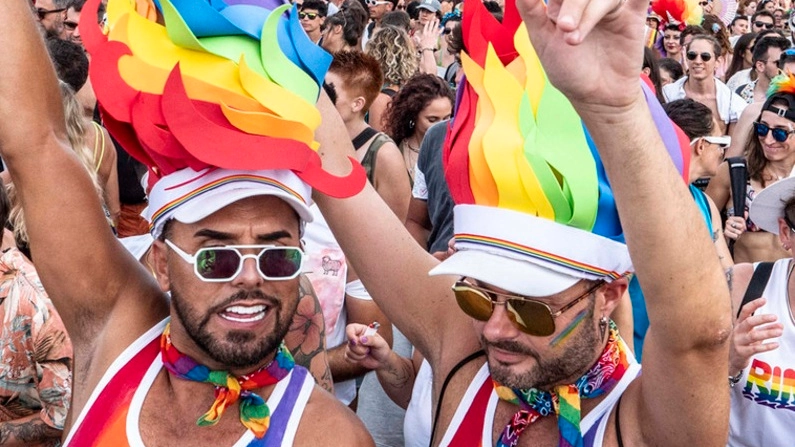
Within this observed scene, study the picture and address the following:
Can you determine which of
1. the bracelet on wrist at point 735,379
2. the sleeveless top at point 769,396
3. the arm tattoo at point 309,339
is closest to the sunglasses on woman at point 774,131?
the sleeveless top at point 769,396

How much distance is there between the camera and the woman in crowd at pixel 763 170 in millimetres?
5773

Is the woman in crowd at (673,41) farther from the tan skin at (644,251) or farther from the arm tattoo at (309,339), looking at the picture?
the tan skin at (644,251)

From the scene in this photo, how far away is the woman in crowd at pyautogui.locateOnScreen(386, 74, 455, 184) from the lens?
632cm

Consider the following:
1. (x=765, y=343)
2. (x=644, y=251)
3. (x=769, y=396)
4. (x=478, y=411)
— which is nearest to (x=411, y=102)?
(x=769, y=396)

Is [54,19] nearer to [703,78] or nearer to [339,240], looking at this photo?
[703,78]

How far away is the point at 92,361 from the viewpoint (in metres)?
2.85

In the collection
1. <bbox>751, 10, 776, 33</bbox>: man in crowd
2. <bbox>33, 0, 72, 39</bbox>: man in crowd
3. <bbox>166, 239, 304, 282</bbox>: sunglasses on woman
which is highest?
<bbox>166, 239, 304, 282</bbox>: sunglasses on woman

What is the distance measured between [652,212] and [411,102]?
448cm

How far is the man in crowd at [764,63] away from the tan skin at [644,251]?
25.6 feet

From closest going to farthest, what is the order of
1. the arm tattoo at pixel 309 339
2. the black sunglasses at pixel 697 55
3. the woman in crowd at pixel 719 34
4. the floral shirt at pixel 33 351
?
the floral shirt at pixel 33 351 < the arm tattoo at pixel 309 339 < the black sunglasses at pixel 697 55 < the woman in crowd at pixel 719 34

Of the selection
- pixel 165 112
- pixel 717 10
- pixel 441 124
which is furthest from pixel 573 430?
pixel 717 10

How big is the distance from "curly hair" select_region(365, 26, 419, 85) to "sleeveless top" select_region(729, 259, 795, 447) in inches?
194

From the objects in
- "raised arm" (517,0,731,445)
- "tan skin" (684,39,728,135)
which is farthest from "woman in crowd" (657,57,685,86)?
"raised arm" (517,0,731,445)

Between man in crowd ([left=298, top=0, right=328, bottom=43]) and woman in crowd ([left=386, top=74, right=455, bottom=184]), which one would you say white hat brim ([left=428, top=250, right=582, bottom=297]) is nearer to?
woman in crowd ([left=386, top=74, right=455, bottom=184])
